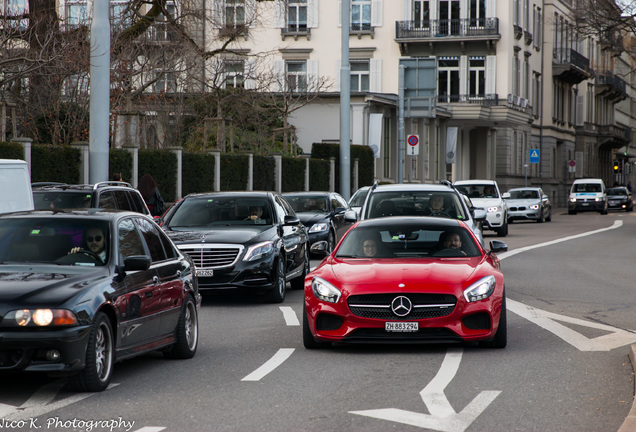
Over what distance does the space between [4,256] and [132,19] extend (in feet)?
87.8

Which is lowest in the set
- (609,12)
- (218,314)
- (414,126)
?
(218,314)

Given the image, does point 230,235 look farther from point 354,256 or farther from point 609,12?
point 609,12

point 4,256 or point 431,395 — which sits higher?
point 4,256

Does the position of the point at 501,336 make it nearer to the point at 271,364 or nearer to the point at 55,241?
the point at 271,364

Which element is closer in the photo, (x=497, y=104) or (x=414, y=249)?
(x=414, y=249)

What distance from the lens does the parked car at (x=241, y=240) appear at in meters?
14.3

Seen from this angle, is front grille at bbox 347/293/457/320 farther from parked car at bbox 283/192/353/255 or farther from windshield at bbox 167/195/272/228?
parked car at bbox 283/192/353/255

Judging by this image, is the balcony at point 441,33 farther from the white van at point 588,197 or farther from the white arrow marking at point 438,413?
the white arrow marking at point 438,413

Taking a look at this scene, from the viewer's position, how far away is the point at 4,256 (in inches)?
346

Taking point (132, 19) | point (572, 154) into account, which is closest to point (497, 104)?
point (572, 154)

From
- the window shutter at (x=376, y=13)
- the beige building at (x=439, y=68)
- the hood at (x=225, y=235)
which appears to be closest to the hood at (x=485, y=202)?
the beige building at (x=439, y=68)

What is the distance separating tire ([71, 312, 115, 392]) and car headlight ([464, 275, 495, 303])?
10.8 ft

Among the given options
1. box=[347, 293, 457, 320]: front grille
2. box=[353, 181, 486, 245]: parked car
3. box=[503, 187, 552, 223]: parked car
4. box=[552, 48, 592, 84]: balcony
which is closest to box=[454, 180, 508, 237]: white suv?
box=[503, 187, 552, 223]: parked car

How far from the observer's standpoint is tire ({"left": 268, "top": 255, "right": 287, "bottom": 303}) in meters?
14.7
